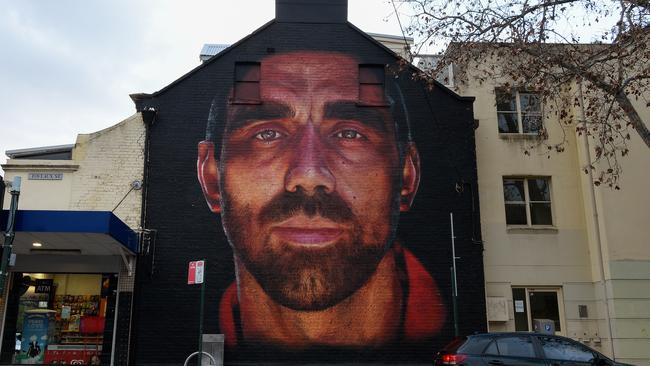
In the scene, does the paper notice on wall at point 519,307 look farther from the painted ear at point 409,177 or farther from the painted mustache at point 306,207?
the painted mustache at point 306,207

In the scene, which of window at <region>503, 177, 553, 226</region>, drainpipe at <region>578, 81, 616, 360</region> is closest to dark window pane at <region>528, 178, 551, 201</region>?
window at <region>503, 177, 553, 226</region>

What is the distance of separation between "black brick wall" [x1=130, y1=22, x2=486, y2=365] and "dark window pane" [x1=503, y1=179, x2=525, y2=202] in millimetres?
1761

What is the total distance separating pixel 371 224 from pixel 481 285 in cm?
348

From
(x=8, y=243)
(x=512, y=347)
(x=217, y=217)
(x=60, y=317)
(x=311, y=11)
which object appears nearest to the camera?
(x=8, y=243)

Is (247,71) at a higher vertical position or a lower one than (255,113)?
higher

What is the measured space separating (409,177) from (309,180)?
2875mm

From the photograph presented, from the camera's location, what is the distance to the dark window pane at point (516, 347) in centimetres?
1134

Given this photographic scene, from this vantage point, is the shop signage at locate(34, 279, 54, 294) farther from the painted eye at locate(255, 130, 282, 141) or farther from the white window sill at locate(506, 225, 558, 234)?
the white window sill at locate(506, 225, 558, 234)

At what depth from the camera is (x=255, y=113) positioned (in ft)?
57.0

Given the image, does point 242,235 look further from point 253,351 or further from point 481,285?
point 481,285

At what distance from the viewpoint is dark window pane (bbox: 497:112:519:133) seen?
62.3 feet

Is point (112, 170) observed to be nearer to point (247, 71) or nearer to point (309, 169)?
point (247, 71)

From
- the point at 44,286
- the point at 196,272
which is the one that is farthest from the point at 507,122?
the point at 44,286

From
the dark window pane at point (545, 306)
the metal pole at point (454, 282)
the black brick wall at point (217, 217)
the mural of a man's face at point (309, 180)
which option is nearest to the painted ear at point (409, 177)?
the mural of a man's face at point (309, 180)
